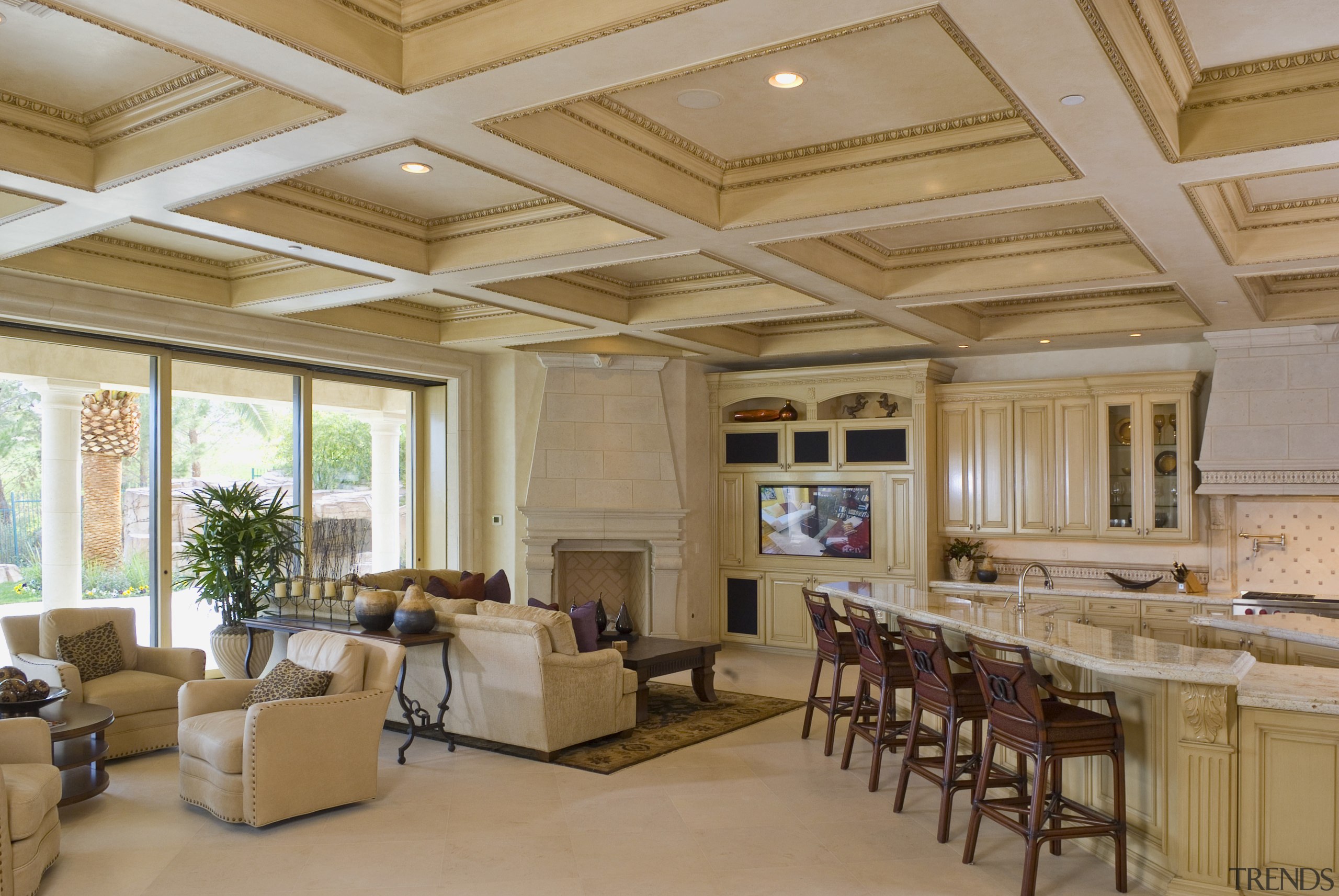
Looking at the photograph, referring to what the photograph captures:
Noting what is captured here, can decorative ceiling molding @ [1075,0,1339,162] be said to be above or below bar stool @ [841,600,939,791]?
above

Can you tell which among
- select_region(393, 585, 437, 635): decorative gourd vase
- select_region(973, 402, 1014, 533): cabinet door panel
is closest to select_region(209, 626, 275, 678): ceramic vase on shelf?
select_region(393, 585, 437, 635): decorative gourd vase

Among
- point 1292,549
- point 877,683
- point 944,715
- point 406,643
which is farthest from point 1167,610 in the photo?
point 406,643

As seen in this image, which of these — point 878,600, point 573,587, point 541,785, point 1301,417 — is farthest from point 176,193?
point 1301,417

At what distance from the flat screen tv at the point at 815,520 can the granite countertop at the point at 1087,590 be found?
0.87 meters

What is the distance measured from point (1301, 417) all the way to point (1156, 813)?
4.67 m

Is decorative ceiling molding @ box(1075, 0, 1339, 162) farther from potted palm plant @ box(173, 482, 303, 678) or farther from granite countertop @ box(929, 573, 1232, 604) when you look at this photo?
potted palm plant @ box(173, 482, 303, 678)

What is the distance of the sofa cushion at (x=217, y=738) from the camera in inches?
181

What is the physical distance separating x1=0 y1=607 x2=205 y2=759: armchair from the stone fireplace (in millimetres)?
3615

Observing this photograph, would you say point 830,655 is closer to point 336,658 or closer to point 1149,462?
point 336,658

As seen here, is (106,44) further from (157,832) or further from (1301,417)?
(1301,417)

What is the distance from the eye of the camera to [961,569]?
29.3 ft

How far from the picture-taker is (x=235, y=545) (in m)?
7.23

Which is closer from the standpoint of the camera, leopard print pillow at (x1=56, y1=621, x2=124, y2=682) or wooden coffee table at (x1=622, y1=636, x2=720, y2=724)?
leopard print pillow at (x1=56, y1=621, x2=124, y2=682)

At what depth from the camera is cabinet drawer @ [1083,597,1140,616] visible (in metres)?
7.60
